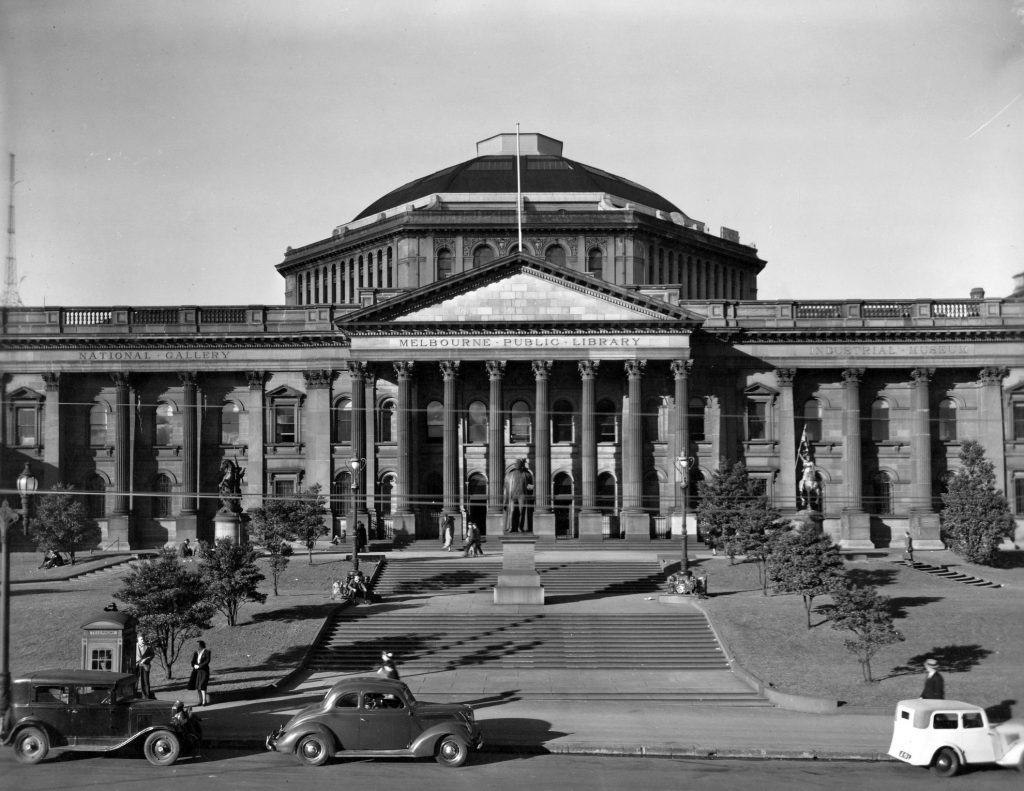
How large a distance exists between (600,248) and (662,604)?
34713 mm

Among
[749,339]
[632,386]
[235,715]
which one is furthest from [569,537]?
[235,715]

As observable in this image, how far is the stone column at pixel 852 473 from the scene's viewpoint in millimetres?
64062

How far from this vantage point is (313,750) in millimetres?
24047

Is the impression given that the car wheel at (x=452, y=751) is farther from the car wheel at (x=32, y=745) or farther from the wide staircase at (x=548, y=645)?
the wide staircase at (x=548, y=645)

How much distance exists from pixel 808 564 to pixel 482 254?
4041 cm

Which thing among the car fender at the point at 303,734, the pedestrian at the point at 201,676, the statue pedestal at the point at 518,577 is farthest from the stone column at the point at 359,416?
the car fender at the point at 303,734

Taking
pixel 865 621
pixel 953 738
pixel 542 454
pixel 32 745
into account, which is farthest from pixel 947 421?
pixel 32 745

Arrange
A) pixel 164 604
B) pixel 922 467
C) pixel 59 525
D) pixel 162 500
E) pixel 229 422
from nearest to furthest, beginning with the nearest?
pixel 164 604, pixel 59 525, pixel 922 467, pixel 162 500, pixel 229 422

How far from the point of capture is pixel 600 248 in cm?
7381

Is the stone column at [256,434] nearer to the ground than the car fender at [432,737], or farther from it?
farther from it

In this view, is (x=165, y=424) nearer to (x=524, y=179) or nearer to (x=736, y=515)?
(x=524, y=179)

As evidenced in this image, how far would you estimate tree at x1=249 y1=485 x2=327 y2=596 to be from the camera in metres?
47.0

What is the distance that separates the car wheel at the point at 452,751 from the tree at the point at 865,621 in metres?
13.5

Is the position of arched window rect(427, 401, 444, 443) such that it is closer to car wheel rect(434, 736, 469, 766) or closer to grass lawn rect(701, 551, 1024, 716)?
grass lawn rect(701, 551, 1024, 716)
